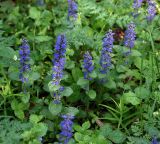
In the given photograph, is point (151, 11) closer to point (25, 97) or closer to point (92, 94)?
point (92, 94)

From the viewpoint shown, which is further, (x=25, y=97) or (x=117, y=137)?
Answer: (x=25, y=97)

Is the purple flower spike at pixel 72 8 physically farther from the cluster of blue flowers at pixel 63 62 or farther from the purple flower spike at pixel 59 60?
the purple flower spike at pixel 59 60

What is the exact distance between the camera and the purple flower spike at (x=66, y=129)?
292 centimetres

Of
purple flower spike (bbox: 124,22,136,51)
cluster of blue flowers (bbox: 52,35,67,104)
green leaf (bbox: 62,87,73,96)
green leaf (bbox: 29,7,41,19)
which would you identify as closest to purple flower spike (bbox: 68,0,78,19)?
green leaf (bbox: 29,7,41,19)

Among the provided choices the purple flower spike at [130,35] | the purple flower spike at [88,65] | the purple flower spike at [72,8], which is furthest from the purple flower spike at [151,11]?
the purple flower spike at [88,65]

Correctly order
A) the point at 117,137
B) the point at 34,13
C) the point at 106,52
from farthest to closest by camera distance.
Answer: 1. the point at 34,13
2. the point at 106,52
3. the point at 117,137

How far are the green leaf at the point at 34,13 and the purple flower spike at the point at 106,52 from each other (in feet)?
4.20

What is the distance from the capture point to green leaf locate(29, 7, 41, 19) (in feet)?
14.0

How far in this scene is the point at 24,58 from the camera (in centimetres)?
310

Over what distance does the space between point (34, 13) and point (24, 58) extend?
4.28 feet

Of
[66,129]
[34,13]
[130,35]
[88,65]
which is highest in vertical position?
[34,13]

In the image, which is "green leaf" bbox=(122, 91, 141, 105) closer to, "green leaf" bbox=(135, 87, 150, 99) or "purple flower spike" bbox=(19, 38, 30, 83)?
"green leaf" bbox=(135, 87, 150, 99)

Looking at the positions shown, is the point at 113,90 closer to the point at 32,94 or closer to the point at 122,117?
the point at 122,117

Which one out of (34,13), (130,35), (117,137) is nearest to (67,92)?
(117,137)
